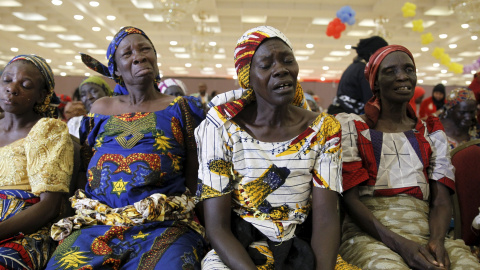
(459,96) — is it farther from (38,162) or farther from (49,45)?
(49,45)

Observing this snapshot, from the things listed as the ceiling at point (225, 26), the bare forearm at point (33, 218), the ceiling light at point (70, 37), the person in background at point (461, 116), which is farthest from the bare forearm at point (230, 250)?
the ceiling light at point (70, 37)

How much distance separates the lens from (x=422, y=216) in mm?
2174

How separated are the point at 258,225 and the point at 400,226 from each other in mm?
798

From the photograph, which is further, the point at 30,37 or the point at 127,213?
the point at 30,37

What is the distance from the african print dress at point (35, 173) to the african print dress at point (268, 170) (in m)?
→ 0.82

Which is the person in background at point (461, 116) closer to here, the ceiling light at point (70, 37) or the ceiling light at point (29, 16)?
the ceiling light at point (29, 16)

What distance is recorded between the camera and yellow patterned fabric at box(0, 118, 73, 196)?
6.87ft

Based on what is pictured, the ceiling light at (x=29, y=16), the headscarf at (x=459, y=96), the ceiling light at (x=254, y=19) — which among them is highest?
the ceiling light at (x=29, y=16)

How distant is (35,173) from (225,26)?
1303 centimetres

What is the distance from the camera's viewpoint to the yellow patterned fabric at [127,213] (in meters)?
1.97

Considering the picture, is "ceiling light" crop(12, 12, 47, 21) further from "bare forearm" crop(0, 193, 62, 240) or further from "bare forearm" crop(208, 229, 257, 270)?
"bare forearm" crop(208, 229, 257, 270)

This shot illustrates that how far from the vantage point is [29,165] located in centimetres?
211

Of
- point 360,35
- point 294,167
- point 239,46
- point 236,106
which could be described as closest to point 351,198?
point 294,167

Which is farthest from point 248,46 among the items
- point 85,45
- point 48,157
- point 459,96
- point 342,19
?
Answer: point 85,45
